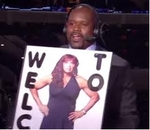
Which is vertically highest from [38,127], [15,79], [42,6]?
[42,6]

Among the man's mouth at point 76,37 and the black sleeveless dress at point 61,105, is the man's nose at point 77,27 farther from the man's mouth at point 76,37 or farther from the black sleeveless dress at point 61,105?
the black sleeveless dress at point 61,105

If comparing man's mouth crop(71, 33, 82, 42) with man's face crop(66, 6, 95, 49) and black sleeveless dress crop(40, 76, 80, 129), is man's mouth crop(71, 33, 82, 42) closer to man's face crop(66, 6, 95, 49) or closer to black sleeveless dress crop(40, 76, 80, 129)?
man's face crop(66, 6, 95, 49)

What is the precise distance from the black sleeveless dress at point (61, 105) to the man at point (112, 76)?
4.2 inches

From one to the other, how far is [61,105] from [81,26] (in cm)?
24

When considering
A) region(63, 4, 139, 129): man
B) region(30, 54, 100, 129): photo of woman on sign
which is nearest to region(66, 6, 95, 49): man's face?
region(63, 4, 139, 129): man

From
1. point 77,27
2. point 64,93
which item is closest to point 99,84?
point 64,93

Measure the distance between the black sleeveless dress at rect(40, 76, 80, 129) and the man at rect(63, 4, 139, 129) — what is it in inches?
4.2

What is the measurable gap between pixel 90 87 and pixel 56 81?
0.25 feet

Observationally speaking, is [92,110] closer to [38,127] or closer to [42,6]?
[38,127]

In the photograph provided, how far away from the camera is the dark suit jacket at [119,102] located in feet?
3.33

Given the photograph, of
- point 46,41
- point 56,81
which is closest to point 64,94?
point 56,81

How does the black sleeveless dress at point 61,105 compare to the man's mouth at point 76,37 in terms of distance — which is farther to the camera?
the man's mouth at point 76,37

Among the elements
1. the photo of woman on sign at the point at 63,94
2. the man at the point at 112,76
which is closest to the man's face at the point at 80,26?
the man at the point at 112,76

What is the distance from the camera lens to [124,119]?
102cm
